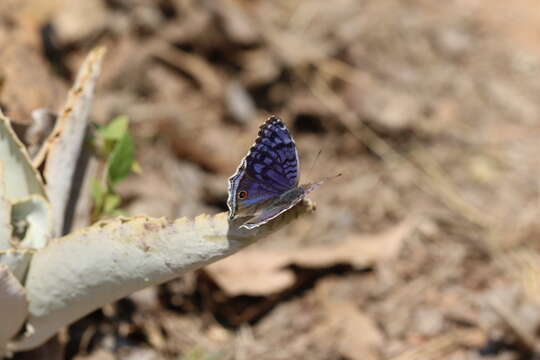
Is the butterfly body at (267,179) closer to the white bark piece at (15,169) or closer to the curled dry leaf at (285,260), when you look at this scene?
the white bark piece at (15,169)

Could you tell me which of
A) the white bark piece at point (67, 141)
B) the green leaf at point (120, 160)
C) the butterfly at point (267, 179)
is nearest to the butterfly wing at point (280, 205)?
the butterfly at point (267, 179)

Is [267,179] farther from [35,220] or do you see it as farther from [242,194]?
[35,220]

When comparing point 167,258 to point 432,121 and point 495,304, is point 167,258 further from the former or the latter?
point 432,121

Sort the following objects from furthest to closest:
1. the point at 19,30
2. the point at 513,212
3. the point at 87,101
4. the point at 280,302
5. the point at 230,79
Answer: the point at 230,79
the point at 513,212
the point at 19,30
the point at 280,302
the point at 87,101

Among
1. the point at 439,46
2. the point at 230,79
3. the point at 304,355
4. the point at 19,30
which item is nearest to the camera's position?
the point at 304,355

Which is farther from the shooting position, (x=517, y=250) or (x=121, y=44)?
(x=121, y=44)

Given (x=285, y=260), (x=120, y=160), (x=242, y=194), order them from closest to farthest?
(x=242, y=194)
(x=120, y=160)
(x=285, y=260)

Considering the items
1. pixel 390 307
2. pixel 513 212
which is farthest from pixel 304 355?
pixel 513 212

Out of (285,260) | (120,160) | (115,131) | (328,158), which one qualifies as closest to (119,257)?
(120,160)
